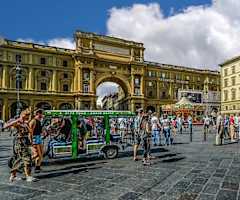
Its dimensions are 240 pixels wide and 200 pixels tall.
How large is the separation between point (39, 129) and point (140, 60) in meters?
51.1

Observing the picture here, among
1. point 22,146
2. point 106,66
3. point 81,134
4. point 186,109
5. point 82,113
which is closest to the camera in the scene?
point 22,146

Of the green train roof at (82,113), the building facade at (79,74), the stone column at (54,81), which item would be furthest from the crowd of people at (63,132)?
the stone column at (54,81)

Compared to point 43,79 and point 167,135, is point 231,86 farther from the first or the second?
point 167,135

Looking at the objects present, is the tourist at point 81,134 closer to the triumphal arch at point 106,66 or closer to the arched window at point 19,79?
the arched window at point 19,79

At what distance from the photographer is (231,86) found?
58.5 metres

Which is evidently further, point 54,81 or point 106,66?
point 106,66

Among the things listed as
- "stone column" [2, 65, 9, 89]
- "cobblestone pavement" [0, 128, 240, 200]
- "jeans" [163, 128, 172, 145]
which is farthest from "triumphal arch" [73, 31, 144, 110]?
"cobblestone pavement" [0, 128, 240, 200]

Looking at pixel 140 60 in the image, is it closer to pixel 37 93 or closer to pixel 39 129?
pixel 37 93

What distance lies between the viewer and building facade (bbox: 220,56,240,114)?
5594 centimetres

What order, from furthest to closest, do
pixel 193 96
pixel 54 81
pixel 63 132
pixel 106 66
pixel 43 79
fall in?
pixel 106 66, pixel 54 81, pixel 193 96, pixel 43 79, pixel 63 132

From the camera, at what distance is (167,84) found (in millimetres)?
64000

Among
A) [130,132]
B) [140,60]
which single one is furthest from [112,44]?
[130,132]

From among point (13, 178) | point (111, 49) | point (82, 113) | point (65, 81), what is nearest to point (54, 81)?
point (65, 81)

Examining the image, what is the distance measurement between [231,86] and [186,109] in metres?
22.0
